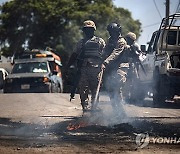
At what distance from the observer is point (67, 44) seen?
32.2 metres

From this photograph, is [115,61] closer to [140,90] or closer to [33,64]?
[140,90]

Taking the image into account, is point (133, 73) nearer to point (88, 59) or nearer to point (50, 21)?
point (88, 59)

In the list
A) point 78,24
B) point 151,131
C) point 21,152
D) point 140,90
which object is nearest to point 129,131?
point 151,131

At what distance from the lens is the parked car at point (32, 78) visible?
17359 millimetres

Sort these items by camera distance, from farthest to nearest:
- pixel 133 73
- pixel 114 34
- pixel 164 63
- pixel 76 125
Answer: pixel 133 73
pixel 164 63
pixel 114 34
pixel 76 125

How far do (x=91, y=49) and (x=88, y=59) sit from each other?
194 mm

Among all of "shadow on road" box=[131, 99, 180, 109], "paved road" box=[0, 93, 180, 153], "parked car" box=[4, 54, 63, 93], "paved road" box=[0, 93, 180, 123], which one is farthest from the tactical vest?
"parked car" box=[4, 54, 63, 93]

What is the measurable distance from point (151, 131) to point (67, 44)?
85.4ft

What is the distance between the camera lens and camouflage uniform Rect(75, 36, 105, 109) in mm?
7812

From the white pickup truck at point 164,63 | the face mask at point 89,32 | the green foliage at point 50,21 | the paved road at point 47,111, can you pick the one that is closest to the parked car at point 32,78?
the paved road at point 47,111

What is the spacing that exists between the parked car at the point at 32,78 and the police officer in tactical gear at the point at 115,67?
9.42 meters

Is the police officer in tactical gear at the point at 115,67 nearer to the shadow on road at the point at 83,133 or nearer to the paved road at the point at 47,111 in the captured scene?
the shadow on road at the point at 83,133

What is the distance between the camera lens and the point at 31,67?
60.0 feet

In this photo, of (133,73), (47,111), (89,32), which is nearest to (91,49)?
(89,32)
